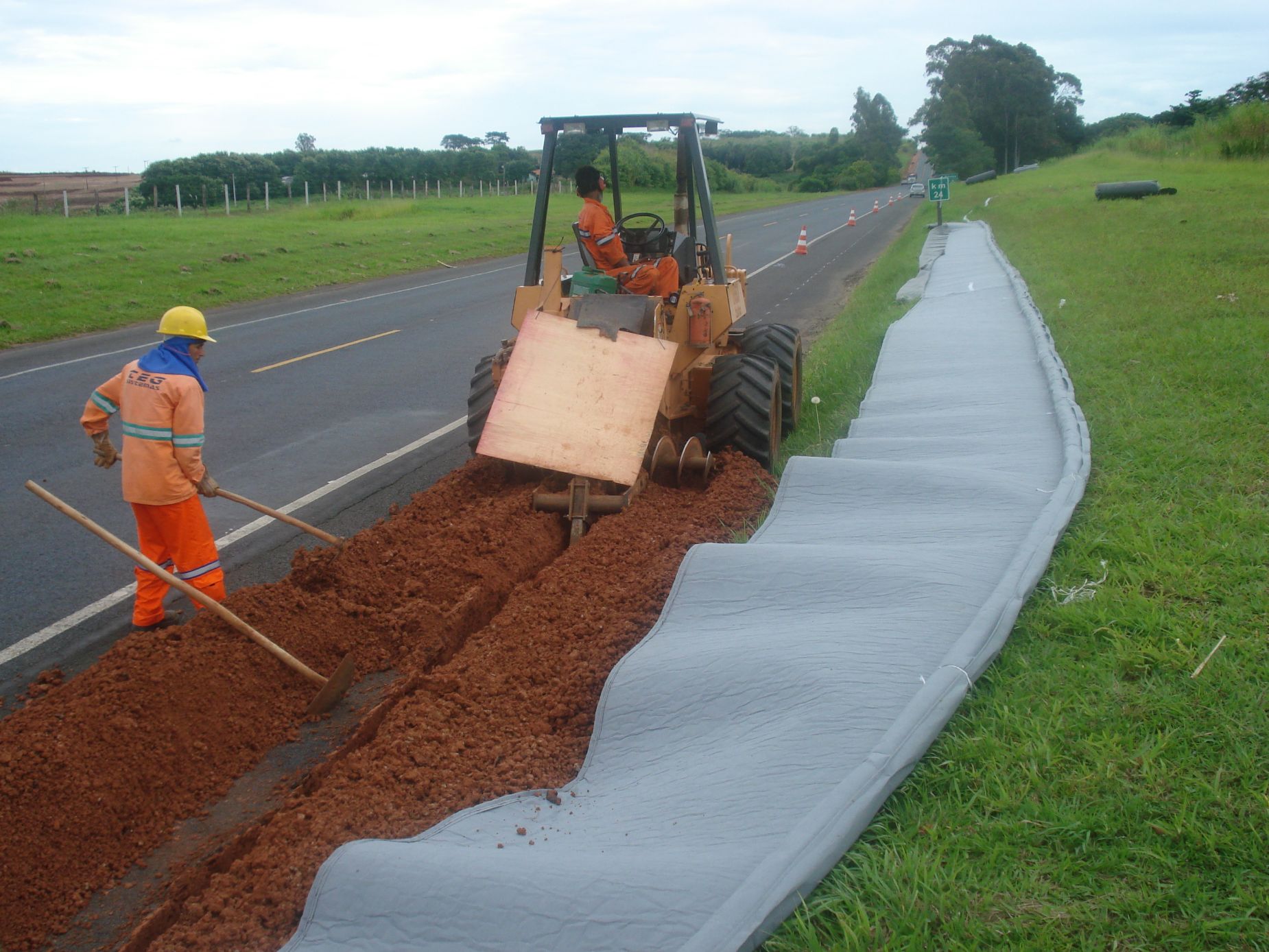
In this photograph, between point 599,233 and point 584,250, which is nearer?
point 599,233

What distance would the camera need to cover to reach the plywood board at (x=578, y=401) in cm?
609

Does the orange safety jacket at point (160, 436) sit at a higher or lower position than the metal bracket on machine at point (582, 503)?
higher

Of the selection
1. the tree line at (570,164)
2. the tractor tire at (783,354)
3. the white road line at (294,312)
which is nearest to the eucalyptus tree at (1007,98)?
the tree line at (570,164)

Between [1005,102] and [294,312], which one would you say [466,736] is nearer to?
[294,312]

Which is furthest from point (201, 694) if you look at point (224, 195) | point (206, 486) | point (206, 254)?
point (224, 195)

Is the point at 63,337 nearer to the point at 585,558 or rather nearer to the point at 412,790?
the point at 585,558

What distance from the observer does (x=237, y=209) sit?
40969mm

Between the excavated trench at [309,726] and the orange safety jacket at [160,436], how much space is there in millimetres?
728

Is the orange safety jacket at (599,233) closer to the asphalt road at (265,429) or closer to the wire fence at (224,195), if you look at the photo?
the asphalt road at (265,429)

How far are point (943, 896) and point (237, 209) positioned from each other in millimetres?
43436

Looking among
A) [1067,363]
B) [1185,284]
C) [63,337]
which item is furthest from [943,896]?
[63,337]

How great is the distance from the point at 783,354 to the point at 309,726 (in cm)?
505

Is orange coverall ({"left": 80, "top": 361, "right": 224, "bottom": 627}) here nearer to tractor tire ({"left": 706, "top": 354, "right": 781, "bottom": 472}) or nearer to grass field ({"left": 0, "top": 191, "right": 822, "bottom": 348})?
tractor tire ({"left": 706, "top": 354, "right": 781, "bottom": 472})

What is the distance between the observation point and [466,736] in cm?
392
